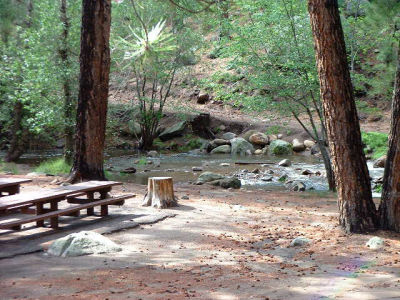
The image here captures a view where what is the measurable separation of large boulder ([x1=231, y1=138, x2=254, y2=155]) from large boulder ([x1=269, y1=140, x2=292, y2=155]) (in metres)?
0.90

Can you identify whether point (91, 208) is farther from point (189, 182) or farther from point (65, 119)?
point (65, 119)

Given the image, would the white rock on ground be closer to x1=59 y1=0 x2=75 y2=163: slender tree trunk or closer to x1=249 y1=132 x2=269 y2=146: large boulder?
x1=59 y1=0 x2=75 y2=163: slender tree trunk

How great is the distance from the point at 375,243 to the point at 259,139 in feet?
52.3

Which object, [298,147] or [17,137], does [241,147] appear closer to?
[298,147]

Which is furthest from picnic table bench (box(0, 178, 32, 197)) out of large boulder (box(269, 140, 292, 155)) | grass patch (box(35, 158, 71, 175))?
large boulder (box(269, 140, 292, 155))

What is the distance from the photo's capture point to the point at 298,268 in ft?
17.3

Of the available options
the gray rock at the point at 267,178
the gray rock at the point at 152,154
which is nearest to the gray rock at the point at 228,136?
the gray rock at the point at 152,154

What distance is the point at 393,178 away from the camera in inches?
258

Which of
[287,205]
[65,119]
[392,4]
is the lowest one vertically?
[287,205]

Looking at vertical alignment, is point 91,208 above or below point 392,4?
below

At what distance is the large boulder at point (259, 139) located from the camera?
21.8 meters

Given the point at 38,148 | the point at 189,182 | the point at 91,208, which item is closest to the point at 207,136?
the point at 38,148

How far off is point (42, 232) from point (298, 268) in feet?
10.8

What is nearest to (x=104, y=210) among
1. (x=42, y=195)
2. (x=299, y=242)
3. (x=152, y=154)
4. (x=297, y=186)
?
(x=42, y=195)
